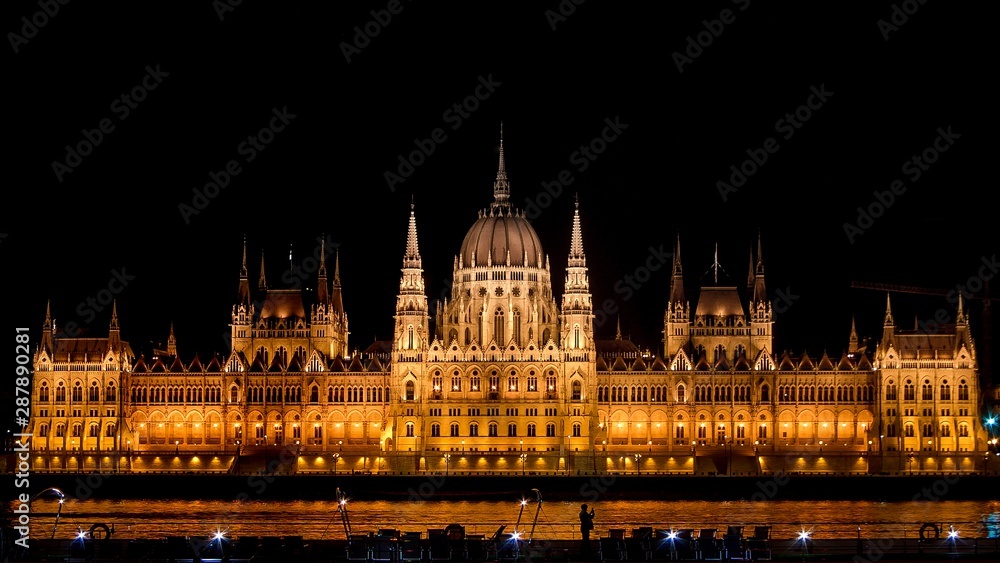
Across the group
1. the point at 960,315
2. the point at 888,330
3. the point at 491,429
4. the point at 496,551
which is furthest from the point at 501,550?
the point at 960,315

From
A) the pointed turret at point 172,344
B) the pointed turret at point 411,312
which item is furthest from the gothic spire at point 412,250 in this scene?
the pointed turret at point 172,344

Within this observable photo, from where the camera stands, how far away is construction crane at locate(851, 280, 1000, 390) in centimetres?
14900

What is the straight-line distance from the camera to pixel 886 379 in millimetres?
141375

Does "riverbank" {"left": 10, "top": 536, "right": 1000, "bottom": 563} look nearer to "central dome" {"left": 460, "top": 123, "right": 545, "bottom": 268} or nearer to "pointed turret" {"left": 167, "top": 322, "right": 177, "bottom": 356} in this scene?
"central dome" {"left": 460, "top": 123, "right": 545, "bottom": 268}

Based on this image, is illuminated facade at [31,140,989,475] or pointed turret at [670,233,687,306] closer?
illuminated facade at [31,140,989,475]

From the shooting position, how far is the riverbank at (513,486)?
126m

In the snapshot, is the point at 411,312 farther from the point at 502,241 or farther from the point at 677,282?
the point at 677,282

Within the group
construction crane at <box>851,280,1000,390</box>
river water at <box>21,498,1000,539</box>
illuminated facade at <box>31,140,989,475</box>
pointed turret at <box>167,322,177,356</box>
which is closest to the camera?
river water at <box>21,498,1000,539</box>

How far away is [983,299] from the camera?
150 m

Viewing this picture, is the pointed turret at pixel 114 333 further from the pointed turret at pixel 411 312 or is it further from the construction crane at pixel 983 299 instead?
the construction crane at pixel 983 299

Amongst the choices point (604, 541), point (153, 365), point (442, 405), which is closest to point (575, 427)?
point (442, 405)

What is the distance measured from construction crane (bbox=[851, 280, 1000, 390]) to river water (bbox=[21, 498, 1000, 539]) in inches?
1018

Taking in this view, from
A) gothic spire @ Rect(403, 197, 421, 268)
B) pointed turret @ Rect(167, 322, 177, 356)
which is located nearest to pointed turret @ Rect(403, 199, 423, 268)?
gothic spire @ Rect(403, 197, 421, 268)

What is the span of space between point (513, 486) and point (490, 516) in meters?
21.6
